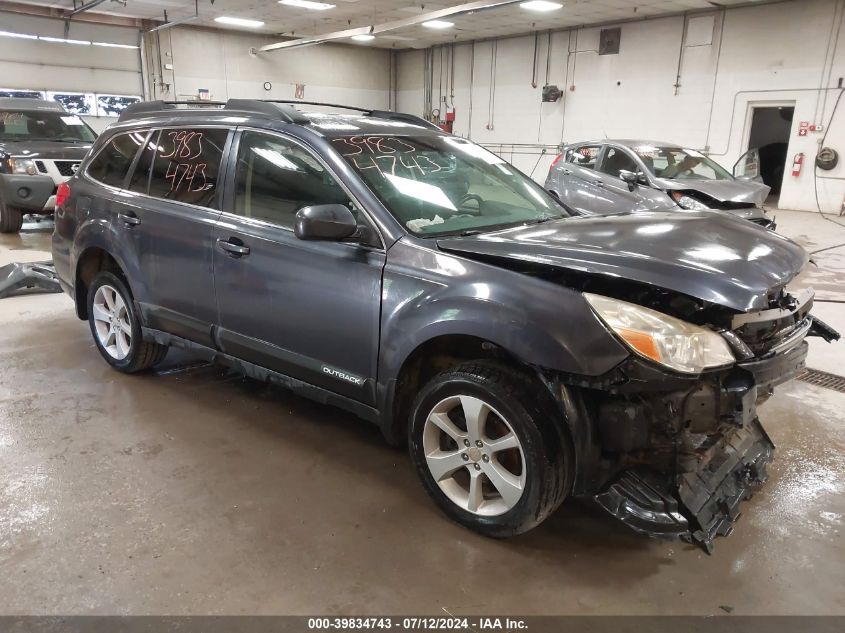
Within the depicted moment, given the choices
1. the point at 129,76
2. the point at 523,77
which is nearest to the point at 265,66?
the point at 129,76

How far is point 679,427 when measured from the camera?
2105 millimetres

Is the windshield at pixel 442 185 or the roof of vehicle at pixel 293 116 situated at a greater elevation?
the roof of vehicle at pixel 293 116

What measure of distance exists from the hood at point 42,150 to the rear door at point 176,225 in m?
6.20

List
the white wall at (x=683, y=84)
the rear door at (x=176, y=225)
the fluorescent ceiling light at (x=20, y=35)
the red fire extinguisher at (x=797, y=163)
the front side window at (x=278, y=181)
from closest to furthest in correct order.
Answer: the front side window at (x=278, y=181), the rear door at (x=176, y=225), the white wall at (x=683, y=84), the red fire extinguisher at (x=797, y=163), the fluorescent ceiling light at (x=20, y=35)

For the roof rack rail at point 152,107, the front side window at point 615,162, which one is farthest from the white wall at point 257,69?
the roof rack rail at point 152,107

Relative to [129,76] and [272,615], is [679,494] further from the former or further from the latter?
[129,76]

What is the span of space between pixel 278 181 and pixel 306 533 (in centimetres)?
161

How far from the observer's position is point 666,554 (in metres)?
2.40

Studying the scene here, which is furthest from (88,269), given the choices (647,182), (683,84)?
(683,84)

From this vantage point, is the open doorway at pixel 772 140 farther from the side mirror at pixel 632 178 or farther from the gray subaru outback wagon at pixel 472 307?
the gray subaru outback wagon at pixel 472 307

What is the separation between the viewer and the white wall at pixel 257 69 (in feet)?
57.8

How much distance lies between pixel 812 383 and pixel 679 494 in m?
2.65

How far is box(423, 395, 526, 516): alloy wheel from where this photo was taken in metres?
2.34

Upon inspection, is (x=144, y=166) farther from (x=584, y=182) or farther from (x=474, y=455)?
(x=584, y=182)
